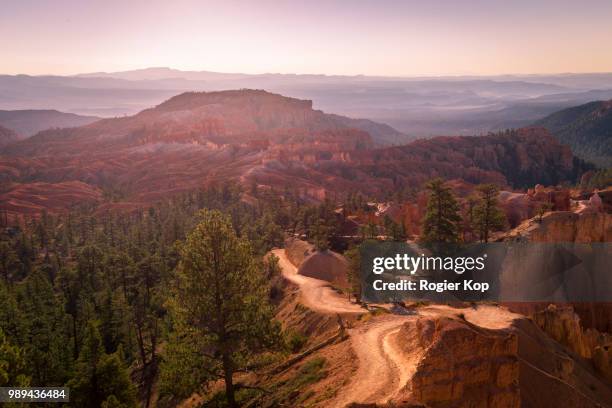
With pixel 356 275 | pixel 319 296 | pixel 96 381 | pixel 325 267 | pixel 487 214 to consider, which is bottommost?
pixel 325 267

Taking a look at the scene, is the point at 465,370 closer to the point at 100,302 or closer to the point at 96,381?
the point at 96,381

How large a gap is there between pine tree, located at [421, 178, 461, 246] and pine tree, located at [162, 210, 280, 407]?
699 inches

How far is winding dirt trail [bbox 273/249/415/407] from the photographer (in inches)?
735

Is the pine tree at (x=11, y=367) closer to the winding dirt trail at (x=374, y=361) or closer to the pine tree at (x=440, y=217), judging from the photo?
the winding dirt trail at (x=374, y=361)

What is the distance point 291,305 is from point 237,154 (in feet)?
430

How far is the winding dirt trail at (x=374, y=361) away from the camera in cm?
1868

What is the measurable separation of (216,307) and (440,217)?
2036 centimetres

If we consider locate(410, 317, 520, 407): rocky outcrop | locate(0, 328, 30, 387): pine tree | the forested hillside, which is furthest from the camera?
the forested hillside

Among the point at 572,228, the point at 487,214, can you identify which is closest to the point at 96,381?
the point at 487,214

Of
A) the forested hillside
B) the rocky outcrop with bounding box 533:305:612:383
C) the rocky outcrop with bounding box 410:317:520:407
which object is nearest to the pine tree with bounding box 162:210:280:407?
the forested hillside

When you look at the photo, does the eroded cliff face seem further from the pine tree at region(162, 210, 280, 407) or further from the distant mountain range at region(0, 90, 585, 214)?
the distant mountain range at region(0, 90, 585, 214)

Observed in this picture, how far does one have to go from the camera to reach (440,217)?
1475 inches

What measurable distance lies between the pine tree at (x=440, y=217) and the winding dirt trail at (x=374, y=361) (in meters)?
7.68

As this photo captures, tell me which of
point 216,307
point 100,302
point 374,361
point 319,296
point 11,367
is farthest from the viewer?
point 100,302
